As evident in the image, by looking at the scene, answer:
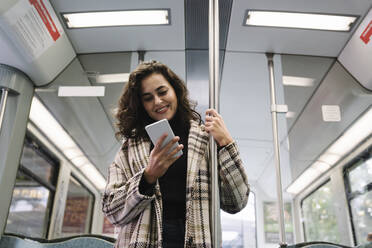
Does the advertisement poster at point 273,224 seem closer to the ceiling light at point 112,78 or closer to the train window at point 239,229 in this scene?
the train window at point 239,229

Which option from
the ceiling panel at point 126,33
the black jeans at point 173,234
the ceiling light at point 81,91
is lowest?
the black jeans at point 173,234

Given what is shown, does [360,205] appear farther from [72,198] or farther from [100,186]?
[72,198]

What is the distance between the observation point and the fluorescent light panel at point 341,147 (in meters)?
3.14

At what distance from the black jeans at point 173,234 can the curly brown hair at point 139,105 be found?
18.3 inches

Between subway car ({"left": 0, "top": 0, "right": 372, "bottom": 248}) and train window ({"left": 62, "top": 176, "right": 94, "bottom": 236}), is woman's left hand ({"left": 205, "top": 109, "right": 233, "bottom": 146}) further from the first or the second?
train window ({"left": 62, "top": 176, "right": 94, "bottom": 236})

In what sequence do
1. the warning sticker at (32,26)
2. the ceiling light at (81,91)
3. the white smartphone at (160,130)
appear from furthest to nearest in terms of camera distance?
the ceiling light at (81,91) < the warning sticker at (32,26) < the white smartphone at (160,130)

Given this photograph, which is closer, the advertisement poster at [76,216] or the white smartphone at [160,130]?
the white smartphone at [160,130]

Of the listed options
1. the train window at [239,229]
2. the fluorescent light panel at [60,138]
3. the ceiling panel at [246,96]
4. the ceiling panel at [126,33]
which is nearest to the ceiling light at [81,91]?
the fluorescent light panel at [60,138]

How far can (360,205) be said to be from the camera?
305 centimetres

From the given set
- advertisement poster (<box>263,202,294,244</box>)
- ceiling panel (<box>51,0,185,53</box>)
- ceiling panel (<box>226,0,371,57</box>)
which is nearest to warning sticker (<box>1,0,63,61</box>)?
ceiling panel (<box>51,0,185,53</box>)

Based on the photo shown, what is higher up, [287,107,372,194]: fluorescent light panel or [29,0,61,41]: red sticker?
[29,0,61,41]: red sticker

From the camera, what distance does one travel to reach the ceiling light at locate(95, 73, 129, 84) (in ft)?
10.9

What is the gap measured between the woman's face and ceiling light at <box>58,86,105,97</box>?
177 cm

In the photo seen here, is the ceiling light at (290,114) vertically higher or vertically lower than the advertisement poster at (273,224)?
higher
